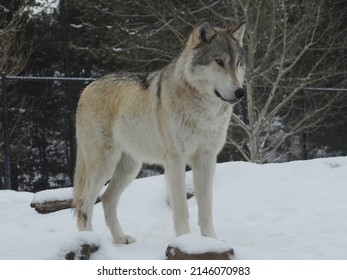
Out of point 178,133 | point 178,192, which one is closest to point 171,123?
point 178,133

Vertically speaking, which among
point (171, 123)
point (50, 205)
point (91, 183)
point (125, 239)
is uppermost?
point (171, 123)

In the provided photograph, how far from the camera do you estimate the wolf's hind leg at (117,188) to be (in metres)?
4.51

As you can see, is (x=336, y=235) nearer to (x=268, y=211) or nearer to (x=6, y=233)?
(x=268, y=211)

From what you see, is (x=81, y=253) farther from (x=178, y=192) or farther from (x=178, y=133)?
(x=178, y=133)

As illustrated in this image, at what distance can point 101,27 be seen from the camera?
1445 centimetres

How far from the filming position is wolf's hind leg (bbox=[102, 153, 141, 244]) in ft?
14.8

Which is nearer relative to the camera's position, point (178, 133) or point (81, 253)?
point (81, 253)

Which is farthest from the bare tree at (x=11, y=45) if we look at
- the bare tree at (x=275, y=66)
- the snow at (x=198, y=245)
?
the snow at (x=198, y=245)

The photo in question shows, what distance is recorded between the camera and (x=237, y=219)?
460 cm

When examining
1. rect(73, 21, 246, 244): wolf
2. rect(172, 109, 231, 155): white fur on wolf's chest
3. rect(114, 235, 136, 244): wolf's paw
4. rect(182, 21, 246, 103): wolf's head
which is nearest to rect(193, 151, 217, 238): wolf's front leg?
rect(73, 21, 246, 244): wolf

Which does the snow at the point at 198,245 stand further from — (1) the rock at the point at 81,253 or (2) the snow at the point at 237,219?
(1) the rock at the point at 81,253

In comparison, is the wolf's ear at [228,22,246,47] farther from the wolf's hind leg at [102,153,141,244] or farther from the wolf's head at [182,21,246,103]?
the wolf's hind leg at [102,153,141,244]

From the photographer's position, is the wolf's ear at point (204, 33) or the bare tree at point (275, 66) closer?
the wolf's ear at point (204, 33)

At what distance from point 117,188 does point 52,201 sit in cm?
153
